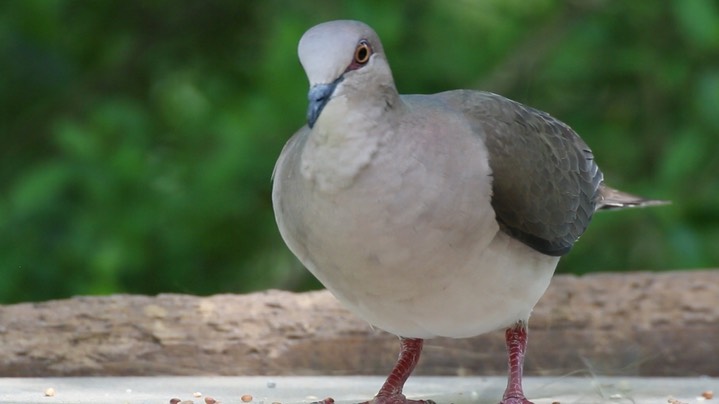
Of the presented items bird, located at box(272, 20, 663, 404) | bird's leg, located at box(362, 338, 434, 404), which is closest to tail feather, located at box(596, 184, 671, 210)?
bird, located at box(272, 20, 663, 404)

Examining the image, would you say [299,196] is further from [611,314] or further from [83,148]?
[83,148]

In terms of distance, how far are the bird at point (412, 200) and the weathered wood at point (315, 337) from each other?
2.19 ft

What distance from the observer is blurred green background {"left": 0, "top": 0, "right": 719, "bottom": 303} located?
5.55 m

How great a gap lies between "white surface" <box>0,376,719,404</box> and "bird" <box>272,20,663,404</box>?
0.97 feet

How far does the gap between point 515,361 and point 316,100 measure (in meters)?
1.27

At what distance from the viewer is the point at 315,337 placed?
160 inches

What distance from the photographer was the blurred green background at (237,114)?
5.55 metres

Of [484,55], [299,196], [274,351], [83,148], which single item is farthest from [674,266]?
[299,196]

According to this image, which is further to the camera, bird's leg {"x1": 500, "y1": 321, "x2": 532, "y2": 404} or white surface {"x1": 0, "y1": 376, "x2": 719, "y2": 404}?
white surface {"x1": 0, "y1": 376, "x2": 719, "y2": 404}

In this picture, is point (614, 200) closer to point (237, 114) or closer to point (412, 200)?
point (412, 200)

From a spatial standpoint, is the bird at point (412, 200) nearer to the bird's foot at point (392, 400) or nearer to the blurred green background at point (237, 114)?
the bird's foot at point (392, 400)

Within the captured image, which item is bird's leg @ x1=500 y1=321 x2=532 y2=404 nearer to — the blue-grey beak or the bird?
the bird

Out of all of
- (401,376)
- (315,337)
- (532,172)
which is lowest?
(401,376)

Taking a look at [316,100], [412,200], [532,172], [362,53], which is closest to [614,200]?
[532,172]
